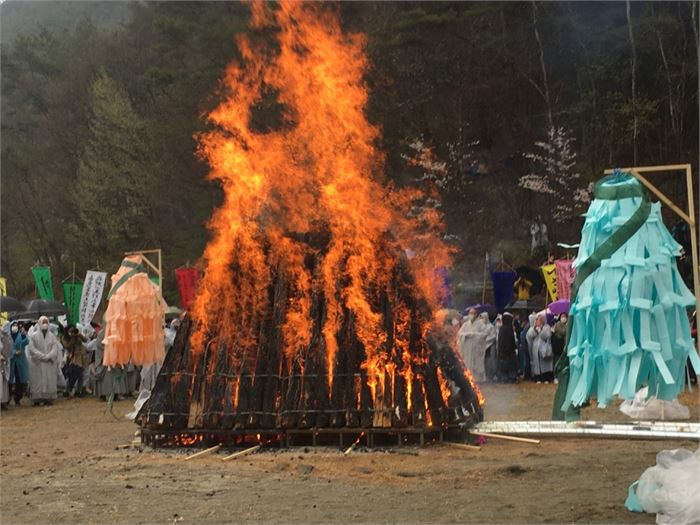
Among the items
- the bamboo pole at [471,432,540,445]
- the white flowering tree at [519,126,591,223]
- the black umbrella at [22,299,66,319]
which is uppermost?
the white flowering tree at [519,126,591,223]

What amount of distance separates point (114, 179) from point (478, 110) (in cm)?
1696

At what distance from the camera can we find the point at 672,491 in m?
8.09

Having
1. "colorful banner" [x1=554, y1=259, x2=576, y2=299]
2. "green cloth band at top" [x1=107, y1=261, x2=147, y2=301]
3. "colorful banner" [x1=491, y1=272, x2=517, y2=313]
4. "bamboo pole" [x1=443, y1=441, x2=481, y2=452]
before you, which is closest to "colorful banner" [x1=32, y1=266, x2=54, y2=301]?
"colorful banner" [x1=491, y1=272, x2=517, y2=313]

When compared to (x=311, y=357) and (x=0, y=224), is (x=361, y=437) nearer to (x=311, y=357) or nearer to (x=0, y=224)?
(x=311, y=357)

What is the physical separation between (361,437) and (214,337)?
8.11ft

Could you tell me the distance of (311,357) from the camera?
13148 millimetres

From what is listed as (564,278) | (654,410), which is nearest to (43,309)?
(564,278)

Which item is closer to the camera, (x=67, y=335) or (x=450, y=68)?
(x=67, y=335)

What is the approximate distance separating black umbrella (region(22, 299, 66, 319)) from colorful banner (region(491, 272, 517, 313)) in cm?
1340

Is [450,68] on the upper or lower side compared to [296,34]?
upper

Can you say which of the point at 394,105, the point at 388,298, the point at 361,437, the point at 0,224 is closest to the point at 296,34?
the point at 388,298

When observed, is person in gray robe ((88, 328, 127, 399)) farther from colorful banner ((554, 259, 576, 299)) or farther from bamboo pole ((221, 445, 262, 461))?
colorful banner ((554, 259, 576, 299))

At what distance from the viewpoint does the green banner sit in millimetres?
33031

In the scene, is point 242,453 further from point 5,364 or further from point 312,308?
point 5,364
